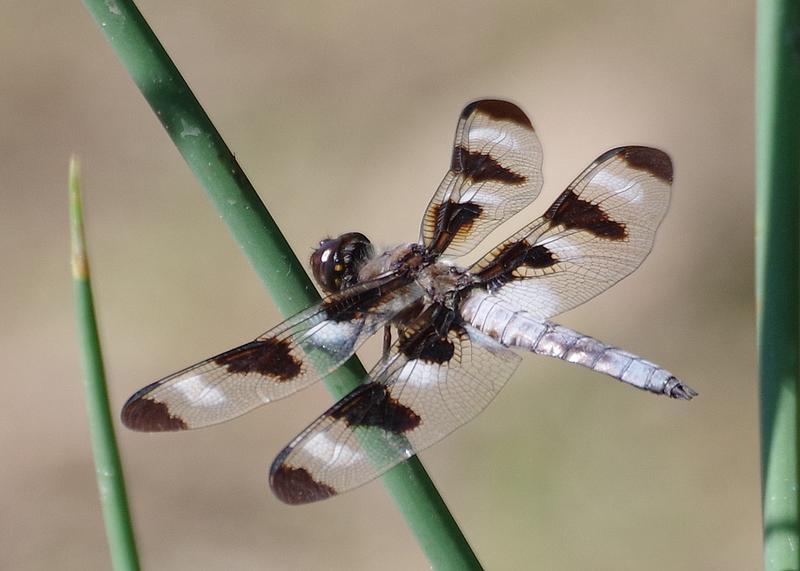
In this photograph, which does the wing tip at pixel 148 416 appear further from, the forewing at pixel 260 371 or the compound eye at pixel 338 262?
the compound eye at pixel 338 262

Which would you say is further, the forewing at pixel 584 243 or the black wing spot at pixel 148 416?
the forewing at pixel 584 243

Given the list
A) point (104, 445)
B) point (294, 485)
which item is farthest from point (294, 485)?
point (104, 445)

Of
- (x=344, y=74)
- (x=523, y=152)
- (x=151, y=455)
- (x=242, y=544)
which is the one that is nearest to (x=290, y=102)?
(x=344, y=74)

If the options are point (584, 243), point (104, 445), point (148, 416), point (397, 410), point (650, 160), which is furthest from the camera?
point (584, 243)

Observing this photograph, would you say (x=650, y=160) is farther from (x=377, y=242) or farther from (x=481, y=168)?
(x=377, y=242)

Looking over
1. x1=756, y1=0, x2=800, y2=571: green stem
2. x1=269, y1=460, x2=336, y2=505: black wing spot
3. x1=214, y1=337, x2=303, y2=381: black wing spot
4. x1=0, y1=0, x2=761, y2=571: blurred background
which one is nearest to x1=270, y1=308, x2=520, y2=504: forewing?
x1=269, y1=460, x2=336, y2=505: black wing spot

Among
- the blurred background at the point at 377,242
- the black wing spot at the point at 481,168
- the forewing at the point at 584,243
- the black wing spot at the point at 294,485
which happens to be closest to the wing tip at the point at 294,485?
the black wing spot at the point at 294,485
